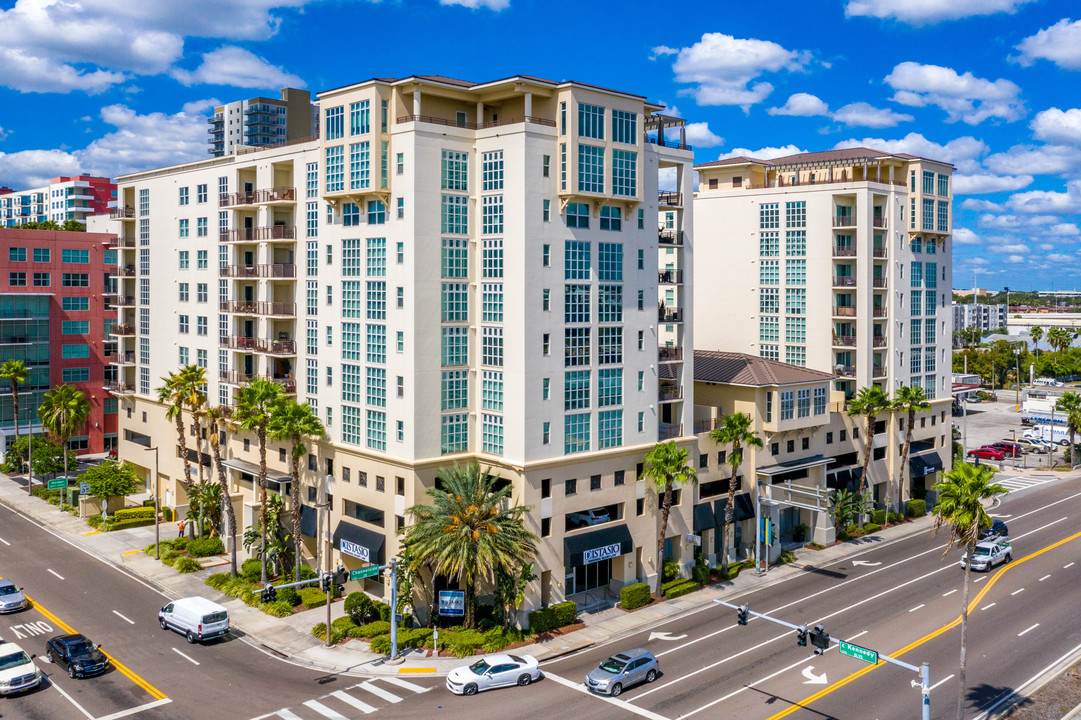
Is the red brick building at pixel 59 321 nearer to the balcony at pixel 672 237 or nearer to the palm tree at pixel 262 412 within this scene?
the palm tree at pixel 262 412

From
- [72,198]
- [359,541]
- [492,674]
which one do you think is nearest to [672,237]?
[359,541]

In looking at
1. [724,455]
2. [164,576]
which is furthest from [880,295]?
[164,576]

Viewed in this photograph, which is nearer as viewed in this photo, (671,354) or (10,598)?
(10,598)

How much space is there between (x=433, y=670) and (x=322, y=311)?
89.7 ft

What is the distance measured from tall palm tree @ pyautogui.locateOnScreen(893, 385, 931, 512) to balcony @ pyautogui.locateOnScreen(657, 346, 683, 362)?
2663cm

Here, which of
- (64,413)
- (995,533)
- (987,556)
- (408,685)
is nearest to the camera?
(408,685)

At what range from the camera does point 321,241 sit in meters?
63.5

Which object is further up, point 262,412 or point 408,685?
point 262,412

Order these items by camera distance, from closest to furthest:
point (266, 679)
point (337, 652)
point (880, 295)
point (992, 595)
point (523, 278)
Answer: point (266, 679) → point (337, 652) → point (523, 278) → point (992, 595) → point (880, 295)

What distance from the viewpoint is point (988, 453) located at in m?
117

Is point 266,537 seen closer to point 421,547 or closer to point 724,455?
point 421,547

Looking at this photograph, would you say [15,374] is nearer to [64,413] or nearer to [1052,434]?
[64,413]

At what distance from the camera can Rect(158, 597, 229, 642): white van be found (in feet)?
172

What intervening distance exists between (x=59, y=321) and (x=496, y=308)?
68.5 metres
